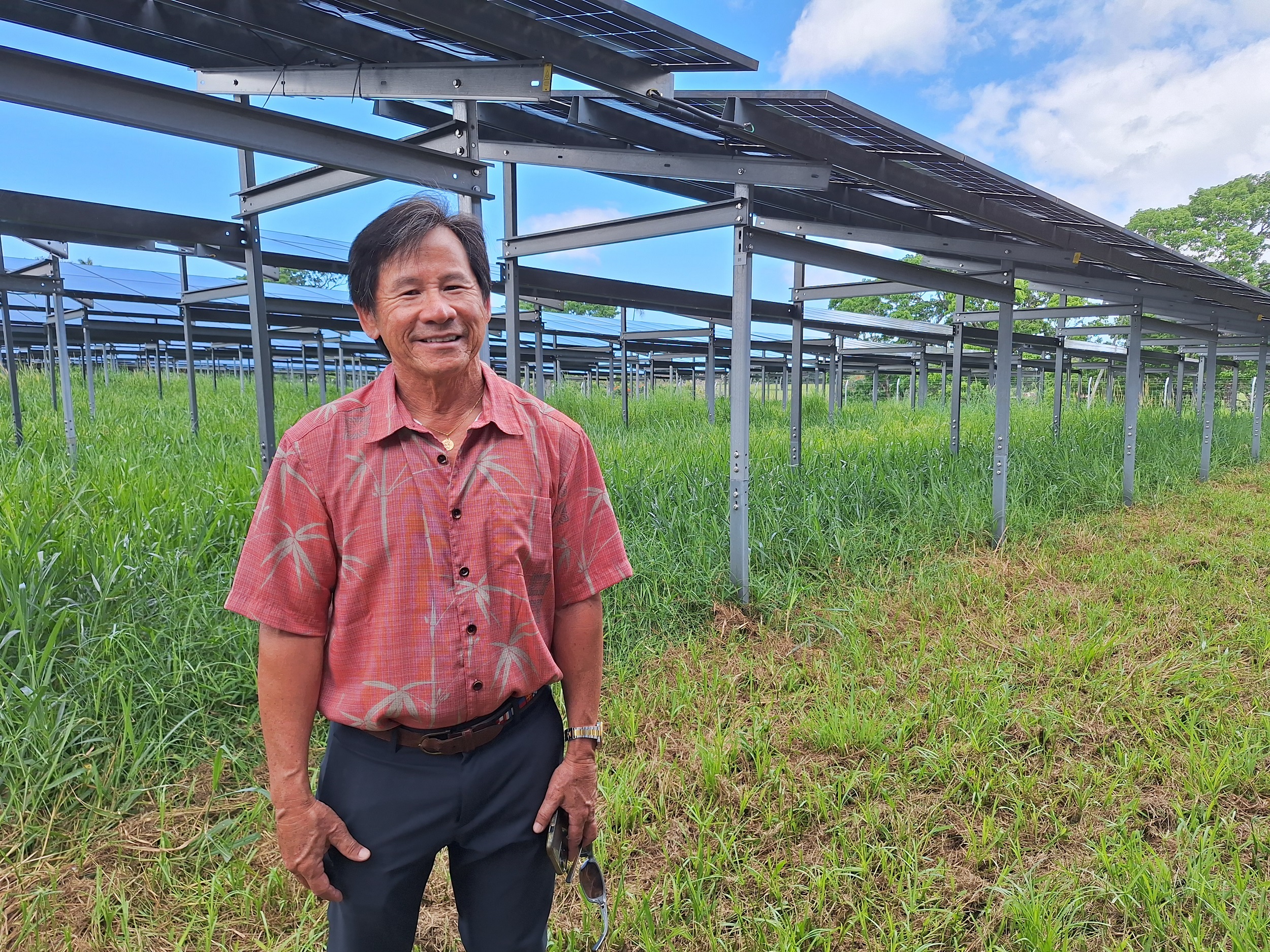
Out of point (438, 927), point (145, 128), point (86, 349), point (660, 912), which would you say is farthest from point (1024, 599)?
point (86, 349)

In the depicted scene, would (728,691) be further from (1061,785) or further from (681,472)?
(681,472)

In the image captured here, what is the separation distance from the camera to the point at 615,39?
281 cm

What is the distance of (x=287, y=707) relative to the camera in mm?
1247

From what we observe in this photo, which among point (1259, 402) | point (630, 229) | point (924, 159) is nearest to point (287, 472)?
point (630, 229)

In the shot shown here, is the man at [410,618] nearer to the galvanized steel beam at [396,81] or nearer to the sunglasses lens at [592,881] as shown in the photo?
the sunglasses lens at [592,881]

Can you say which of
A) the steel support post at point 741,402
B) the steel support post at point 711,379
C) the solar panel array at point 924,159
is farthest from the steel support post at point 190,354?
the steel support post at point 711,379

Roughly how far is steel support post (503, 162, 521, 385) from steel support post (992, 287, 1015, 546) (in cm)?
369

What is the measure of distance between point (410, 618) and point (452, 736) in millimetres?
218

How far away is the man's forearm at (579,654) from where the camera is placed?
146 centimetres

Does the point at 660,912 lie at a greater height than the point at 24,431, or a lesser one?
lesser

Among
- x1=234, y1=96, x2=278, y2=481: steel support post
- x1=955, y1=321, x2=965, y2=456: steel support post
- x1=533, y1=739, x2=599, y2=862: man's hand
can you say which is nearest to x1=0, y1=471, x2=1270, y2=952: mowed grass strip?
x1=533, y1=739, x2=599, y2=862: man's hand

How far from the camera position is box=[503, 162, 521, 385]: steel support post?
168 inches

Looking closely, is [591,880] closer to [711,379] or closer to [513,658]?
[513,658]

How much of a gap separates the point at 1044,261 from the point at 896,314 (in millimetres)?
29430
